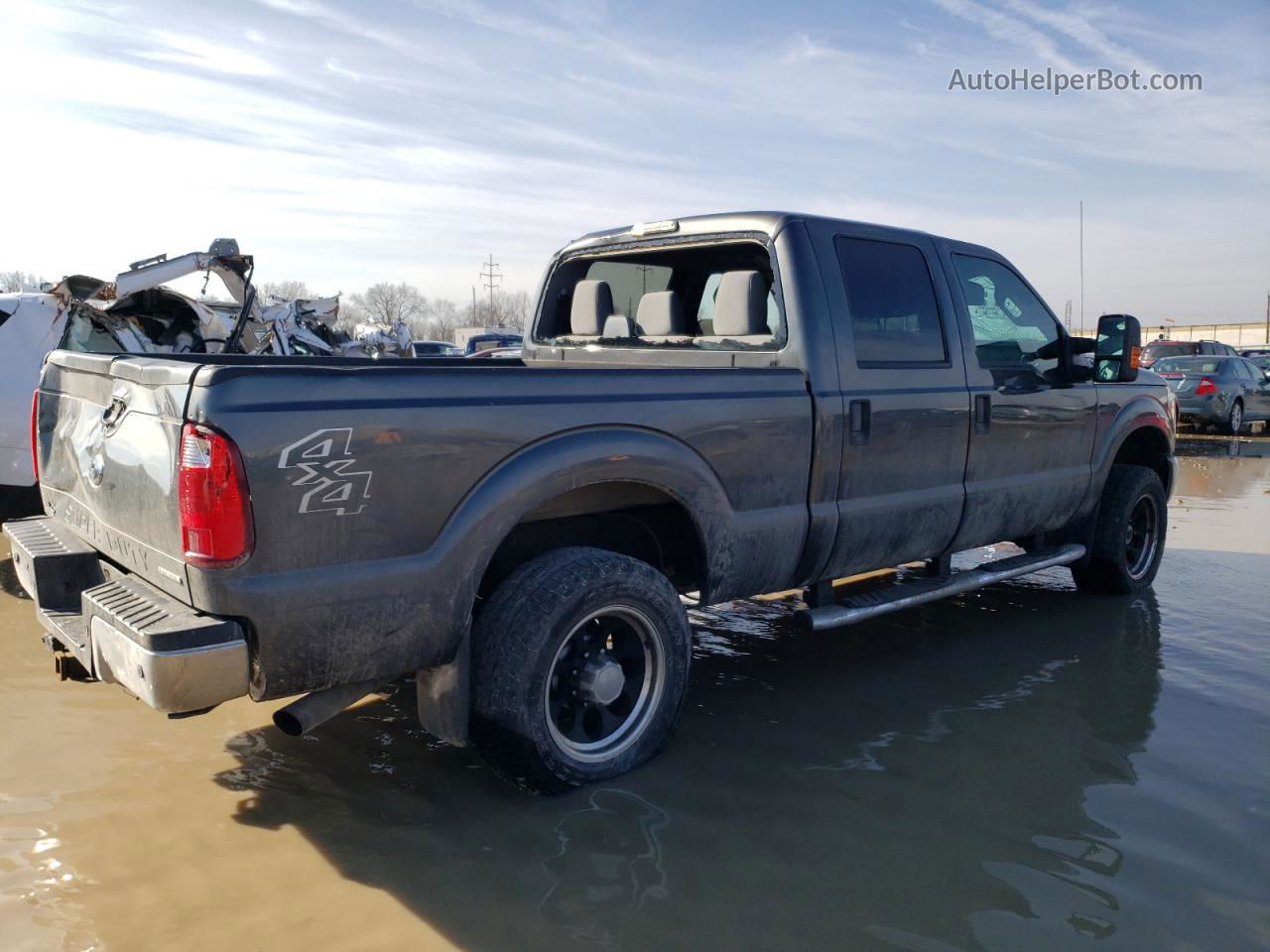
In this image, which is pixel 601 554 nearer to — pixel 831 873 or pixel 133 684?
pixel 831 873

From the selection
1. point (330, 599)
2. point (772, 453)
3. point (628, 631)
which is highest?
point (772, 453)

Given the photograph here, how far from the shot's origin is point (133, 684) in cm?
263

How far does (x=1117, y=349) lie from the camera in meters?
5.43

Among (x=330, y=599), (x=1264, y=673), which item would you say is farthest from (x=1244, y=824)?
(x=330, y=599)

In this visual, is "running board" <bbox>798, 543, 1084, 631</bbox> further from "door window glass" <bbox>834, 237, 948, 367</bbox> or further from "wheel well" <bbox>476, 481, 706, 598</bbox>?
"door window glass" <bbox>834, 237, 948, 367</bbox>

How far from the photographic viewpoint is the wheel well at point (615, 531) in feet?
11.6

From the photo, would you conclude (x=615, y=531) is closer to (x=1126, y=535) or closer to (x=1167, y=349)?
(x=1126, y=535)

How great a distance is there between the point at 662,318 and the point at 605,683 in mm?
1973

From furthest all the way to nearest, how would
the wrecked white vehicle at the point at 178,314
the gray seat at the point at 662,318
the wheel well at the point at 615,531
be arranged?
the wrecked white vehicle at the point at 178,314
the gray seat at the point at 662,318
the wheel well at the point at 615,531

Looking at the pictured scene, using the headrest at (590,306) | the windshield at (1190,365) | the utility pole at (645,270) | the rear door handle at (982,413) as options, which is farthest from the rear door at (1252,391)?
the headrest at (590,306)

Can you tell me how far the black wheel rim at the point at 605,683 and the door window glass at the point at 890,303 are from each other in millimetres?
1564

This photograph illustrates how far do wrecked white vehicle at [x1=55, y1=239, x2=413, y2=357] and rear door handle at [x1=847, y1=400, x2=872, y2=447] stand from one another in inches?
169

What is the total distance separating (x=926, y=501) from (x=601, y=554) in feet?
6.00

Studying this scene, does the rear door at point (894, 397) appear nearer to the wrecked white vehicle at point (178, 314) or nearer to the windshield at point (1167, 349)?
the wrecked white vehicle at point (178, 314)
